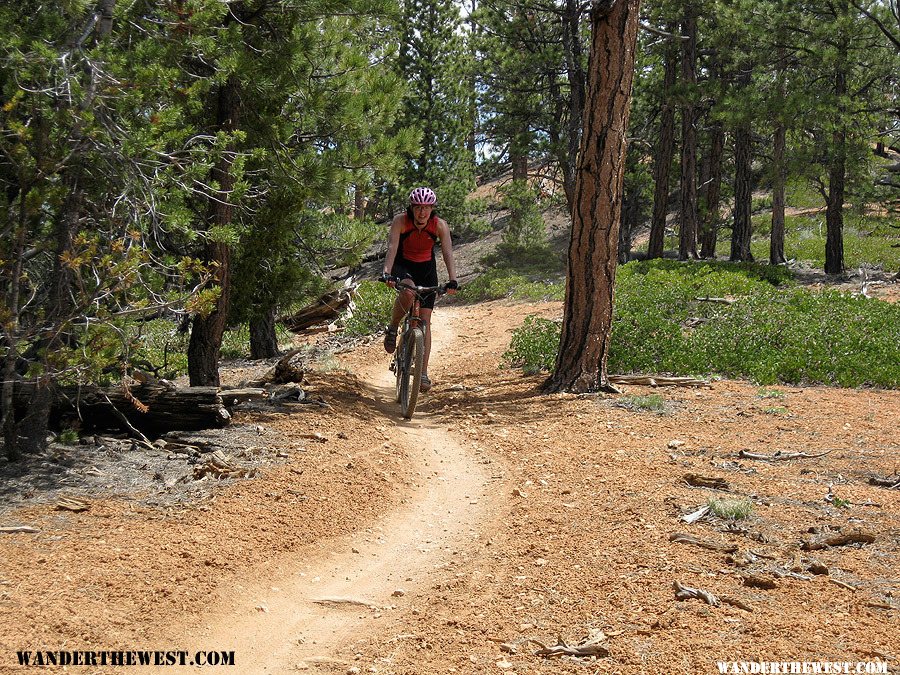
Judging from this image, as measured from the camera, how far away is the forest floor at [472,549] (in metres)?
3.71

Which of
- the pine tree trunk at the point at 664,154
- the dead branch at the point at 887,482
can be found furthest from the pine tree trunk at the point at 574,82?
the dead branch at the point at 887,482

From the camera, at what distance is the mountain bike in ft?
28.0

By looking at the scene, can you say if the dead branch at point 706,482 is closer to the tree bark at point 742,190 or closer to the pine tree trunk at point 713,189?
the tree bark at point 742,190

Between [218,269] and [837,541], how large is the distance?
5.96m

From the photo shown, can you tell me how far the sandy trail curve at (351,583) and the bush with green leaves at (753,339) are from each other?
4.44 m

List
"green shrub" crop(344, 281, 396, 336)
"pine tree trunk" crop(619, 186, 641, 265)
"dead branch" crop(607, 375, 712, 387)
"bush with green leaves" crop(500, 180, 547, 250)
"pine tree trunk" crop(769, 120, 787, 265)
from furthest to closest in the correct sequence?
"bush with green leaves" crop(500, 180, 547, 250), "pine tree trunk" crop(619, 186, 641, 265), "pine tree trunk" crop(769, 120, 787, 265), "green shrub" crop(344, 281, 396, 336), "dead branch" crop(607, 375, 712, 387)

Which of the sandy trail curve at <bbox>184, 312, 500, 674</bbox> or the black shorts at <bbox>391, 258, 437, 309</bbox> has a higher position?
the black shorts at <bbox>391, 258, 437, 309</bbox>

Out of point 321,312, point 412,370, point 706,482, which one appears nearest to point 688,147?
point 321,312

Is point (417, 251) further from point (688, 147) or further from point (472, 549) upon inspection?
point (688, 147)

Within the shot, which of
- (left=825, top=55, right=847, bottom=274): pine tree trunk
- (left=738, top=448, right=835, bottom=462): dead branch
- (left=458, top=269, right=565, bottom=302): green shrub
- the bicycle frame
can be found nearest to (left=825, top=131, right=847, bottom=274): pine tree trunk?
(left=825, top=55, right=847, bottom=274): pine tree trunk

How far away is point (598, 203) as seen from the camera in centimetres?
919

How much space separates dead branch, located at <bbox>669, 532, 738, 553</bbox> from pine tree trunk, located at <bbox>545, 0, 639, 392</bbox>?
15.3 ft

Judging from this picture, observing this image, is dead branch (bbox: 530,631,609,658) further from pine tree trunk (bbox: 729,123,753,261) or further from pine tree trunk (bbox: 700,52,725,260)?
pine tree trunk (bbox: 700,52,725,260)

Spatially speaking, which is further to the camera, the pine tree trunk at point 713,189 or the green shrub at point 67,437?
the pine tree trunk at point 713,189
